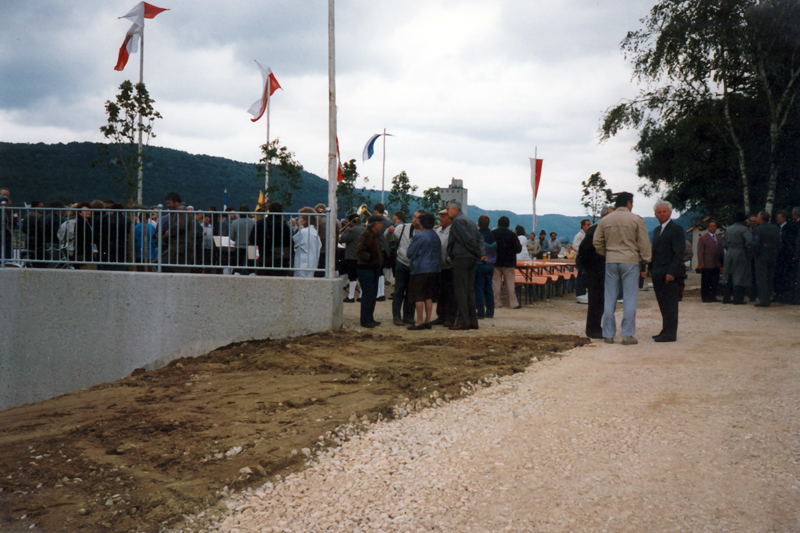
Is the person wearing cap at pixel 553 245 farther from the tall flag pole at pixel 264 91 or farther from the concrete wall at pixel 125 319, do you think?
the concrete wall at pixel 125 319

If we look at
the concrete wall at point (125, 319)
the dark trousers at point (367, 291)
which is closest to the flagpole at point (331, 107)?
the dark trousers at point (367, 291)

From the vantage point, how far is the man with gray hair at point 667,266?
8.52 meters

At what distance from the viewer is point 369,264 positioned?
993 cm

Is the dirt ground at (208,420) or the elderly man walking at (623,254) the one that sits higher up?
the elderly man walking at (623,254)

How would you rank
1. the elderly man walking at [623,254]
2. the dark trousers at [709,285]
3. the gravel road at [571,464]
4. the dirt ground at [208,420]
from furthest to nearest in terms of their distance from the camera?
the dark trousers at [709,285] → the elderly man walking at [623,254] → the dirt ground at [208,420] → the gravel road at [571,464]

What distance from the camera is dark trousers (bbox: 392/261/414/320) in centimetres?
1036

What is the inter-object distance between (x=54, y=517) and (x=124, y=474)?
614 millimetres

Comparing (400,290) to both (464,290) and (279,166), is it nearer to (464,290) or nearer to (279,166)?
(464,290)

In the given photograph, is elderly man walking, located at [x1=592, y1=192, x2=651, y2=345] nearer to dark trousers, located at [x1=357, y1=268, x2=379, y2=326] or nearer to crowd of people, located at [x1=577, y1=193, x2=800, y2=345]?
crowd of people, located at [x1=577, y1=193, x2=800, y2=345]

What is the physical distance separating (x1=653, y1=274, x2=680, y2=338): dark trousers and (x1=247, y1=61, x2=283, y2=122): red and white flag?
53.5 feet

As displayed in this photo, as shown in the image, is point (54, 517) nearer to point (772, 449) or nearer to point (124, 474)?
point (124, 474)

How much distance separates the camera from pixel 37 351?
10492mm

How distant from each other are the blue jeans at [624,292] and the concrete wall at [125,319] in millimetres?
3884

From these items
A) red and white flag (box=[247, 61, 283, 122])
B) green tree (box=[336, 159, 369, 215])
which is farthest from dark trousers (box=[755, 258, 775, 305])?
green tree (box=[336, 159, 369, 215])
